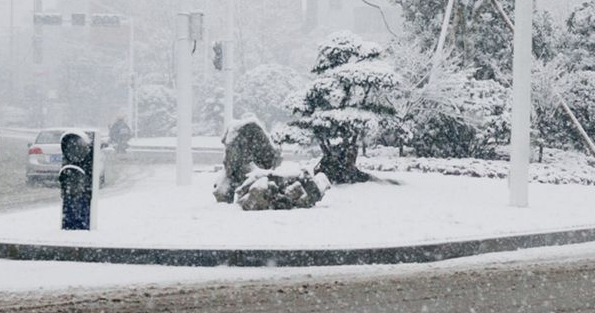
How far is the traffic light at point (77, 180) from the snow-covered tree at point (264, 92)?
40151 mm

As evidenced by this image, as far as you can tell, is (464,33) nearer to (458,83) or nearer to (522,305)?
(458,83)

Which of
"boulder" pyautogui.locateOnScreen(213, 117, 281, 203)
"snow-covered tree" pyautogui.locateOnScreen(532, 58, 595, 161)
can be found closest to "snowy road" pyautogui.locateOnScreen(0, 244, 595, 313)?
"boulder" pyautogui.locateOnScreen(213, 117, 281, 203)

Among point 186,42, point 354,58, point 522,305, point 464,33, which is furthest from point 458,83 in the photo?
point 522,305

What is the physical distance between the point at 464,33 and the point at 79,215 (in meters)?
18.6

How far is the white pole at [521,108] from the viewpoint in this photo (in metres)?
12.7

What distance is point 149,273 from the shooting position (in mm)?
8031

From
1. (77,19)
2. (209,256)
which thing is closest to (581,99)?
(209,256)

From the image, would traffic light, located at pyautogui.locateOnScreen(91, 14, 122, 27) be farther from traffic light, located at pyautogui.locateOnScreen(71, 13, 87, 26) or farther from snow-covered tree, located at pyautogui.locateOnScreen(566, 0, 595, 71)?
snow-covered tree, located at pyautogui.locateOnScreen(566, 0, 595, 71)

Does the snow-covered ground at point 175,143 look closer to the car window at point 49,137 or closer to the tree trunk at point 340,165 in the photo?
the car window at point 49,137

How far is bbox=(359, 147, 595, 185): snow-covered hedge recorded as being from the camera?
2008 centimetres

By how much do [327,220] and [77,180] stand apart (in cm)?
310

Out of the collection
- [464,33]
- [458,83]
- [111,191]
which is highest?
[464,33]

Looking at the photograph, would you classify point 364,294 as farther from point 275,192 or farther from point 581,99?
point 581,99

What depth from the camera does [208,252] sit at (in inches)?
333
